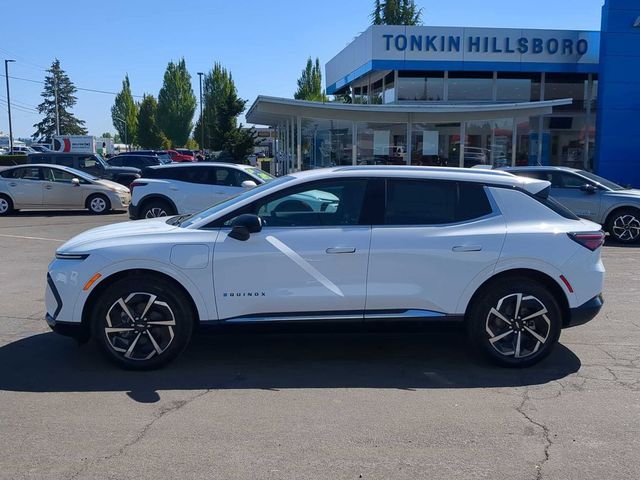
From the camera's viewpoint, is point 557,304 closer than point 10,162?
Yes

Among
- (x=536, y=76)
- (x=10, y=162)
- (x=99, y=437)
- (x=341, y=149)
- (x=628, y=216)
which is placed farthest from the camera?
(x=10, y=162)

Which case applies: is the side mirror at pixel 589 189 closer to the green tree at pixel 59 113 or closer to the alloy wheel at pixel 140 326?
the alloy wheel at pixel 140 326

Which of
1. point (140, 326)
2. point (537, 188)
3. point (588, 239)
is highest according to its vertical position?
point (537, 188)

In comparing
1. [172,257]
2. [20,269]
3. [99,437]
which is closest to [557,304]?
[172,257]

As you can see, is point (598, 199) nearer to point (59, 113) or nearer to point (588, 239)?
point (588, 239)

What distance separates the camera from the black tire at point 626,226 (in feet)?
43.5

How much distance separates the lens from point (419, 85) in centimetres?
2620

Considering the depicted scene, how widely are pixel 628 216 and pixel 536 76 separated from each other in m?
15.1

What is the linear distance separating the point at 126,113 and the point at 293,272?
94731mm

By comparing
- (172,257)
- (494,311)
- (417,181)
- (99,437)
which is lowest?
(99,437)

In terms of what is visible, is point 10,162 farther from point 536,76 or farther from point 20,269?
point 20,269

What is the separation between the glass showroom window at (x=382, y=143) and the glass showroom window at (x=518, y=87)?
676cm

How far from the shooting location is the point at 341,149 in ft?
73.7

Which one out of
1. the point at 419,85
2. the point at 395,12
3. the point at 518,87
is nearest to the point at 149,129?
the point at 395,12
